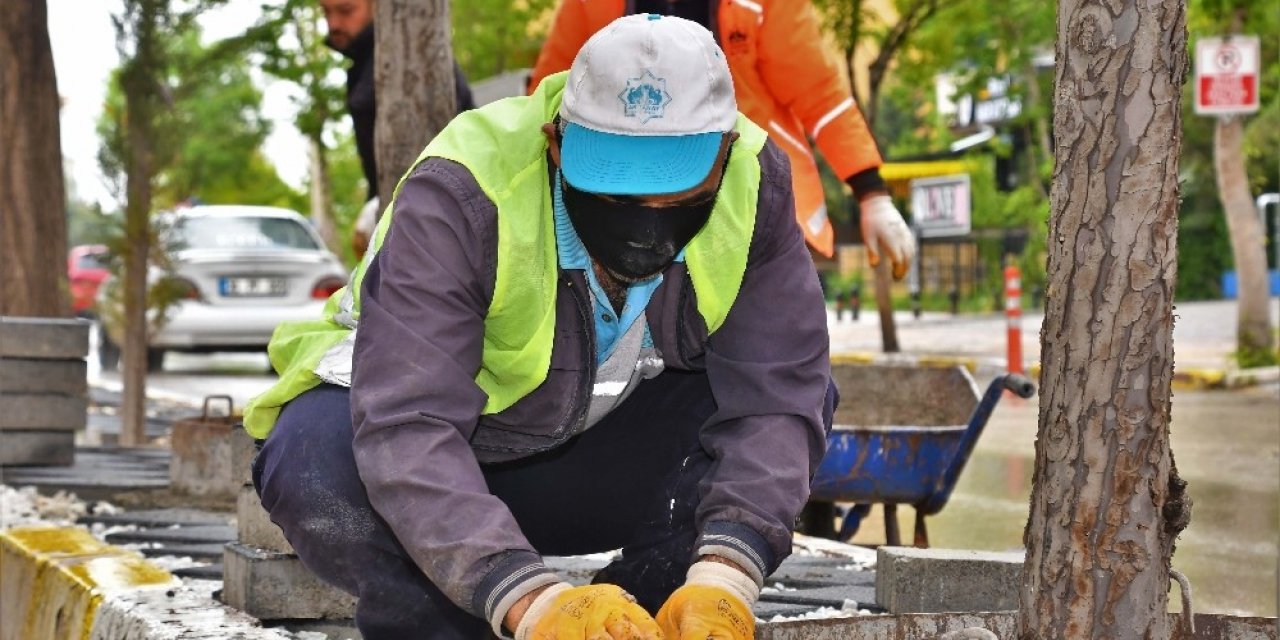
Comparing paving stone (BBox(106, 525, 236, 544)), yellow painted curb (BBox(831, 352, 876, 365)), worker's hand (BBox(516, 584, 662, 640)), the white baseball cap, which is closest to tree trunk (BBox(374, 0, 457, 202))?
paving stone (BBox(106, 525, 236, 544))

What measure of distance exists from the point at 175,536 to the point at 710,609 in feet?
9.47

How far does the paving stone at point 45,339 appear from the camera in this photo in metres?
6.65

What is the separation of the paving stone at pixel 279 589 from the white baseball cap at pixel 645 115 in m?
1.38

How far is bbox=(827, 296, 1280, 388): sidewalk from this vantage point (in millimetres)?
15430

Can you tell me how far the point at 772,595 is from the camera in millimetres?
4359

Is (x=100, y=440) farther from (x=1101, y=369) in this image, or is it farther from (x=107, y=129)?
(x=1101, y=369)

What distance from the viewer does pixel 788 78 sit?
16.0 ft

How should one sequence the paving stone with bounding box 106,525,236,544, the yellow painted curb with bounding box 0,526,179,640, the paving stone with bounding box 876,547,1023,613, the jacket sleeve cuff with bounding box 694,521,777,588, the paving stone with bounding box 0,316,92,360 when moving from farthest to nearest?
the paving stone with bounding box 0,316,92,360, the paving stone with bounding box 106,525,236,544, the yellow painted curb with bounding box 0,526,179,640, the paving stone with bounding box 876,547,1023,613, the jacket sleeve cuff with bounding box 694,521,777,588

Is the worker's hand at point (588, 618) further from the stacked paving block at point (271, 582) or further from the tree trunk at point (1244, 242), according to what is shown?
the tree trunk at point (1244, 242)

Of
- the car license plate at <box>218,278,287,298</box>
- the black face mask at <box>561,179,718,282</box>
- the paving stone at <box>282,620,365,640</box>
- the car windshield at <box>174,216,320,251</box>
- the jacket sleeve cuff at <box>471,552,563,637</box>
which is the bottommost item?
the paving stone at <box>282,620,365,640</box>

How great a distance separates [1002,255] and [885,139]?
16.5m

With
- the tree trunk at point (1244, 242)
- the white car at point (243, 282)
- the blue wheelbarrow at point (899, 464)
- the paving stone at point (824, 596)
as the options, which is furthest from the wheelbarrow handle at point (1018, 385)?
the tree trunk at point (1244, 242)

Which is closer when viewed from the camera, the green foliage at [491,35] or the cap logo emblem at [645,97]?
the cap logo emblem at [645,97]

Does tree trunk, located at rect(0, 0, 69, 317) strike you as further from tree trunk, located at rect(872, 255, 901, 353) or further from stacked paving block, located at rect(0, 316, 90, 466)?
tree trunk, located at rect(872, 255, 901, 353)
